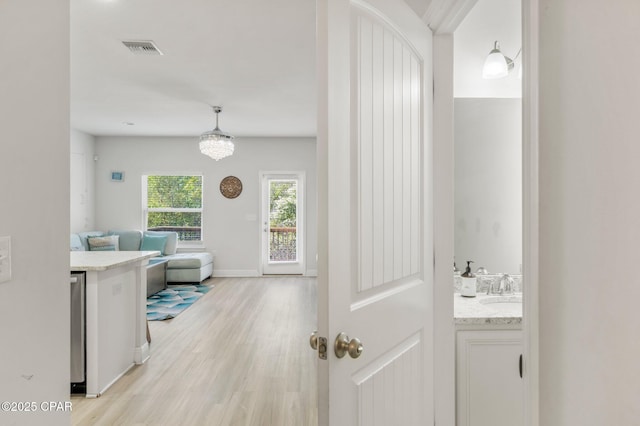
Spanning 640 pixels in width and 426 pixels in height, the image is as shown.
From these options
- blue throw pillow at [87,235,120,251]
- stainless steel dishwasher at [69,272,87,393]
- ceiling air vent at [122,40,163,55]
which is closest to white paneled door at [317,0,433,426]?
stainless steel dishwasher at [69,272,87,393]

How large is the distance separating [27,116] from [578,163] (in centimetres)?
142

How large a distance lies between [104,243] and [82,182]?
4.15ft

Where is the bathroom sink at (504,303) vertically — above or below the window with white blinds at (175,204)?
below

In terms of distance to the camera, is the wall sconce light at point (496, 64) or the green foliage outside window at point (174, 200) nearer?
the wall sconce light at point (496, 64)

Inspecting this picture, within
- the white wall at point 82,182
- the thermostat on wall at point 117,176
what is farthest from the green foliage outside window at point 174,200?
the white wall at point 82,182

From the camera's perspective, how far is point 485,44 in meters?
2.26

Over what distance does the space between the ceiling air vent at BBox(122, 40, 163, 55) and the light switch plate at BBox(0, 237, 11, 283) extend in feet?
8.36

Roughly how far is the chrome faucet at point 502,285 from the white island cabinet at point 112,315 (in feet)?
8.34

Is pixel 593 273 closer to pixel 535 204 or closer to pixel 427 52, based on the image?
pixel 535 204

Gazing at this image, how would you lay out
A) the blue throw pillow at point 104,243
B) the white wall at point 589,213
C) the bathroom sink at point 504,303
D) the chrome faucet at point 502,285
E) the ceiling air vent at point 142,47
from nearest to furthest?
1. the white wall at point 589,213
2. the bathroom sink at point 504,303
3. the chrome faucet at point 502,285
4. the ceiling air vent at point 142,47
5. the blue throw pillow at point 104,243

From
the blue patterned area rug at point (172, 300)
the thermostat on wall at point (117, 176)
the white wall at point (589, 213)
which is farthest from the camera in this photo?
the thermostat on wall at point (117, 176)

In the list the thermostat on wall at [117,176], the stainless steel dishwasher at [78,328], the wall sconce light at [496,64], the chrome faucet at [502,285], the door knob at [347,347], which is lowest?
the stainless steel dishwasher at [78,328]

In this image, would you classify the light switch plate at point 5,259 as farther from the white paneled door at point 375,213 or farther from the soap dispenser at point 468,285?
the soap dispenser at point 468,285

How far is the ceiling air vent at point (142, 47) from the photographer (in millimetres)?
3031
